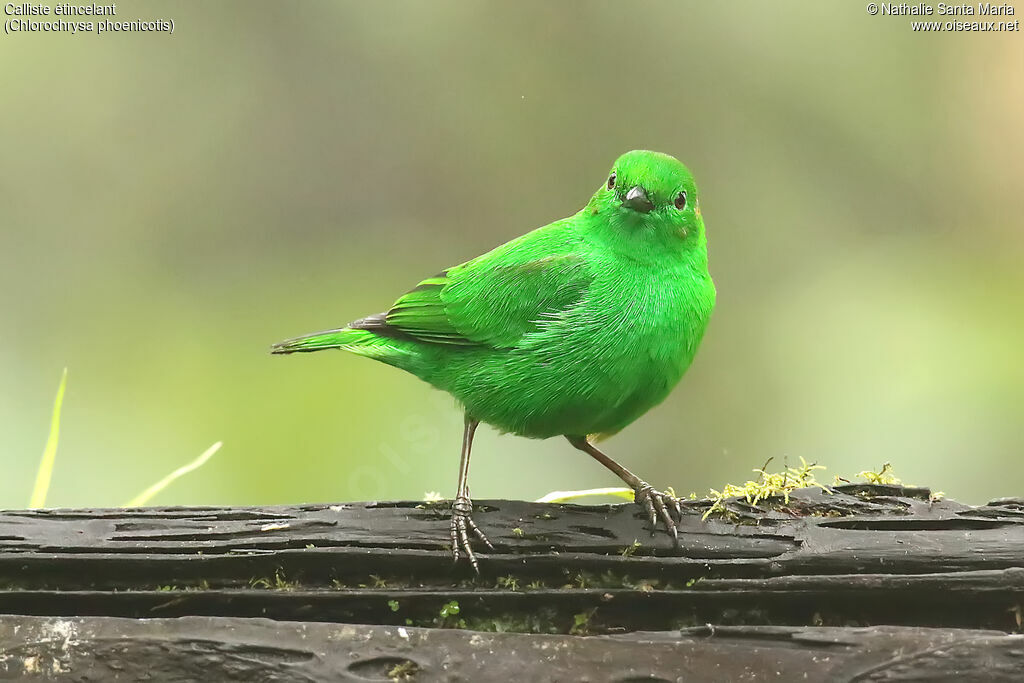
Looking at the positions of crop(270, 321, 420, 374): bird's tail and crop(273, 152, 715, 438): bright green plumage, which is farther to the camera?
crop(270, 321, 420, 374): bird's tail

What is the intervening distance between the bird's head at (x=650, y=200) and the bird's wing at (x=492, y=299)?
0.75ft

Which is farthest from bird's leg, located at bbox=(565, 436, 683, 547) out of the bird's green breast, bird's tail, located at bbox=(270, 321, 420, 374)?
bird's tail, located at bbox=(270, 321, 420, 374)

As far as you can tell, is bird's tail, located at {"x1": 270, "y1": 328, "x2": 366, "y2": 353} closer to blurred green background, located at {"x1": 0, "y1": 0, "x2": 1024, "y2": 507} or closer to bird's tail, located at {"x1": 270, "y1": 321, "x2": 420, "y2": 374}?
bird's tail, located at {"x1": 270, "y1": 321, "x2": 420, "y2": 374}

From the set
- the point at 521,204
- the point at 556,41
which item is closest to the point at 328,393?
the point at 521,204

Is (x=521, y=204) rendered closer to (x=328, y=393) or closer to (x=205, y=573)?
(x=328, y=393)

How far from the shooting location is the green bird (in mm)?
3406

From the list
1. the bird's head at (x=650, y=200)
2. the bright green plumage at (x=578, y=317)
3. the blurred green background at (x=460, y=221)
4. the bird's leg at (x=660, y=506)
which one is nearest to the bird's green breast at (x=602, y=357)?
the bright green plumage at (x=578, y=317)

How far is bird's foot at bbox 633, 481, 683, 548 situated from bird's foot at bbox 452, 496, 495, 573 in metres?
0.54

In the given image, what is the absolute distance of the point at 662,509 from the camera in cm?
318

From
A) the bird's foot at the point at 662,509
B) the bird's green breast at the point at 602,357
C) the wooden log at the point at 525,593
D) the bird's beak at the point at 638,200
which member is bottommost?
the wooden log at the point at 525,593

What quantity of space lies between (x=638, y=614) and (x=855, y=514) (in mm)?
776

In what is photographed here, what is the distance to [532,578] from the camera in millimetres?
3041

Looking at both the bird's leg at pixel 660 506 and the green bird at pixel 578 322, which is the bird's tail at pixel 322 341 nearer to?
the green bird at pixel 578 322

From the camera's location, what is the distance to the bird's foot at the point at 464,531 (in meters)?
3.00
